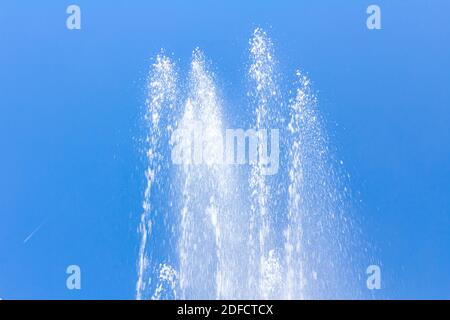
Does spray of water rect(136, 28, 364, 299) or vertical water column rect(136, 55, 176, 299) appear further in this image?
vertical water column rect(136, 55, 176, 299)

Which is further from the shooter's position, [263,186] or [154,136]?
[154,136]

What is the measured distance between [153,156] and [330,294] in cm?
287

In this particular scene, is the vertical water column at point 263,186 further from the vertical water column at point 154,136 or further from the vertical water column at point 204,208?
the vertical water column at point 154,136

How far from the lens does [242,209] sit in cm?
741

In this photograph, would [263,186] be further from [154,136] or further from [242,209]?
[154,136]

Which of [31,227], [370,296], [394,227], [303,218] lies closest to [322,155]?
[303,218]

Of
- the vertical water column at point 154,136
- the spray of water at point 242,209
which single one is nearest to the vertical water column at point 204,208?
the spray of water at point 242,209

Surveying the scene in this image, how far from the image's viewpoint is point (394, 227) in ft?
24.6

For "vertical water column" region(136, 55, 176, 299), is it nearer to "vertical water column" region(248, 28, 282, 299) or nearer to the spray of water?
the spray of water

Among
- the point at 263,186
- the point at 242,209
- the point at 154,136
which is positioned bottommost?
the point at 242,209

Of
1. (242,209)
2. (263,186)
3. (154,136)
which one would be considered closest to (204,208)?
(242,209)

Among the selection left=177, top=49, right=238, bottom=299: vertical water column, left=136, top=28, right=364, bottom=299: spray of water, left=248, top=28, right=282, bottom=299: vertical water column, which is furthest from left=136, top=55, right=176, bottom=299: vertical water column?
left=248, top=28, right=282, bottom=299: vertical water column

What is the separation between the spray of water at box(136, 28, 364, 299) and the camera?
7.28 m

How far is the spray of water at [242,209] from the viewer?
7277mm
